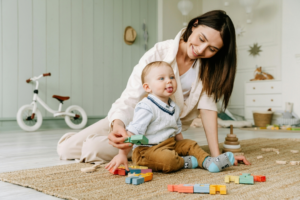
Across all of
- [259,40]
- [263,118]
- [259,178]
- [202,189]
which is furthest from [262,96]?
[202,189]

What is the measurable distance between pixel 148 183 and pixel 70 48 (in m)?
3.16

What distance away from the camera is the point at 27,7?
11.4 feet

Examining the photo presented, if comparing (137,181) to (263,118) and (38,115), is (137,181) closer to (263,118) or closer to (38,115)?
(38,115)

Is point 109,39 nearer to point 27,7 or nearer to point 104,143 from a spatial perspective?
point 27,7

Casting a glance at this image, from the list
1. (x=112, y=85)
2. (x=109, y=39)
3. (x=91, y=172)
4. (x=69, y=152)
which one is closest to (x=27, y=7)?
(x=109, y=39)

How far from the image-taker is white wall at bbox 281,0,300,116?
13.6 ft

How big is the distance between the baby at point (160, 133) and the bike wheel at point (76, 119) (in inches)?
99.4

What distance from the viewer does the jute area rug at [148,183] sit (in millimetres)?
868

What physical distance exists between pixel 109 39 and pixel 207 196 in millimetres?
3653

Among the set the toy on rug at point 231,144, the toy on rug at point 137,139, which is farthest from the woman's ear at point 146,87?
the toy on rug at point 231,144

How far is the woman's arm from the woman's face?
0.31 meters

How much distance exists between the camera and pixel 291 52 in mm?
4238

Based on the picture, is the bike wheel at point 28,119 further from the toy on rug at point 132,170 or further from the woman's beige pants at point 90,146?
the toy on rug at point 132,170

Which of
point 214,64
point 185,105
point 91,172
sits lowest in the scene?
point 91,172
